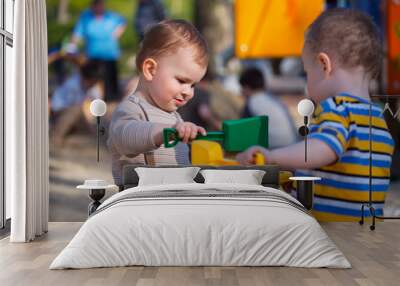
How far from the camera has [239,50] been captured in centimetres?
731

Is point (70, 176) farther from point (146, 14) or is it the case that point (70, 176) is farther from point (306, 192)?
point (306, 192)

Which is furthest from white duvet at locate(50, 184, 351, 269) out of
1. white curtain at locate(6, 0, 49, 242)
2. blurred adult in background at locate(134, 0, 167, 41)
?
blurred adult in background at locate(134, 0, 167, 41)

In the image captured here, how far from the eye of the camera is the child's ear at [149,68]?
281 inches

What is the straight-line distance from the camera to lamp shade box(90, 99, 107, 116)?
7.05 meters

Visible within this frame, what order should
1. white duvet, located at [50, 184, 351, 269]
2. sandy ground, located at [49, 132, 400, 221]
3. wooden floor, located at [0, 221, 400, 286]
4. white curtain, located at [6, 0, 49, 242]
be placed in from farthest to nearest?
sandy ground, located at [49, 132, 400, 221] < white curtain, located at [6, 0, 49, 242] < white duvet, located at [50, 184, 351, 269] < wooden floor, located at [0, 221, 400, 286]

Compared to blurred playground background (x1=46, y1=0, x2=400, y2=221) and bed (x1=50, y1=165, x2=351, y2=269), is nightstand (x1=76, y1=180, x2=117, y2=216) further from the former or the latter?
bed (x1=50, y1=165, x2=351, y2=269)

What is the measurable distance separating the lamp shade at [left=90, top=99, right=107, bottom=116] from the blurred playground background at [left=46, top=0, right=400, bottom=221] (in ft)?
0.62

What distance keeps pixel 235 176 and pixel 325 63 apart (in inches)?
66.8

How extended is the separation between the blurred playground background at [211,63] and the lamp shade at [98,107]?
0.62 feet

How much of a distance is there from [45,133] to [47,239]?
3.63 feet

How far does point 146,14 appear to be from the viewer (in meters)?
7.28

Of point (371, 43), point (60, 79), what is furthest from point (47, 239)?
point (371, 43)

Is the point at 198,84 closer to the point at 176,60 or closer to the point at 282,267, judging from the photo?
the point at 176,60

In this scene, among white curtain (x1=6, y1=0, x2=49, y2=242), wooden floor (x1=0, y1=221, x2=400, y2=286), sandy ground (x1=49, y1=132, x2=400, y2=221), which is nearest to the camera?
wooden floor (x1=0, y1=221, x2=400, y2=286)
